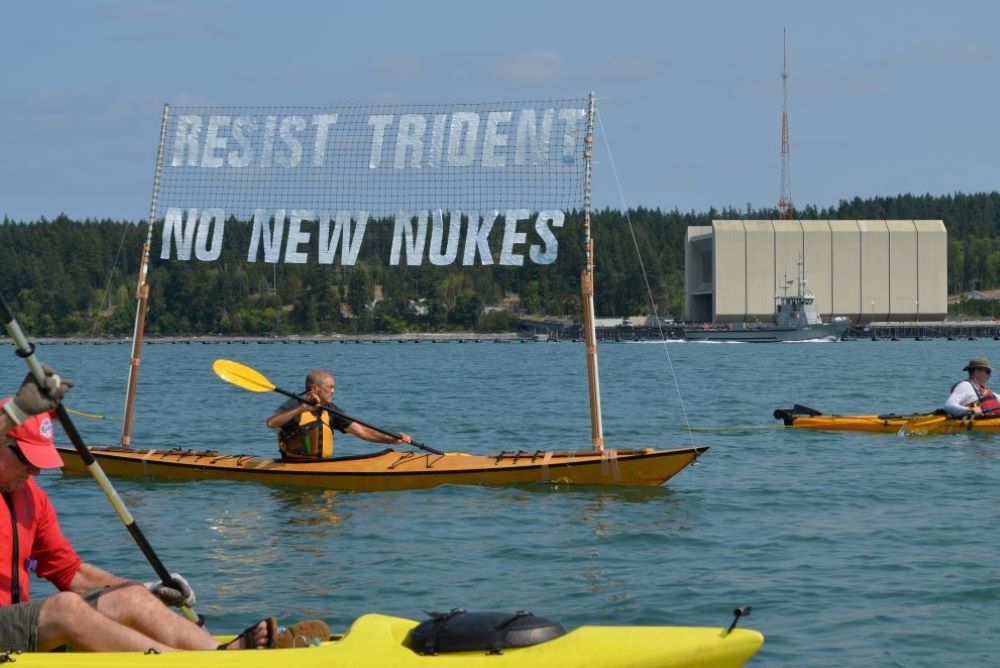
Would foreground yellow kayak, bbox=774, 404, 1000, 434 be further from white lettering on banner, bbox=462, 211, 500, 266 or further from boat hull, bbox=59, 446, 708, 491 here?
white lettering on banner, bbox=462, 211, 500, 266

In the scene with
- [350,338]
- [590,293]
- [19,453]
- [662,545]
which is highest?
[590,293]

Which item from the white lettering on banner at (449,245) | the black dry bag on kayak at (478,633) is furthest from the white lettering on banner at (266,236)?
the black dry bag on kayak at (478,633)

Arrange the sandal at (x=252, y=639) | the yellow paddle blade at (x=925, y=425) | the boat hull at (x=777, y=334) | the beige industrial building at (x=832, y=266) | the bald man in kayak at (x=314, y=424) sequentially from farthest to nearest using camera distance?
1. the beige industrial building at (x=832, y=266)
2. the boat hull at (x=777, y=334)
3. the yellow paddle blade at (x=925, y=425)
4. the bald man in kayak at (x=314, y=424)
5. the sandal at (x=252, y=639)

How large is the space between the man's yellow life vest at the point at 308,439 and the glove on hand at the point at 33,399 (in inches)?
342

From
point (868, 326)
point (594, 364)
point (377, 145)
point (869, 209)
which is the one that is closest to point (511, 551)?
point (594, 364)

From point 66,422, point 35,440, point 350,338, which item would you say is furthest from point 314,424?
point 350,338

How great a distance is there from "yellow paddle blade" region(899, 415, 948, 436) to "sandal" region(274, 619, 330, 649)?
1586 cm

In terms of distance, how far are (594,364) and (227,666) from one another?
8.66 meters

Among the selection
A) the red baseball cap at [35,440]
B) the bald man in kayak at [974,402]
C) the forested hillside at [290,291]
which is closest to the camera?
the red baseball cap at [35,440]

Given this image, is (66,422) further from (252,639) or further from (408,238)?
(408,238)

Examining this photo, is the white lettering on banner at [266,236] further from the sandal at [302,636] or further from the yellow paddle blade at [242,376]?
the sandal at [302,636]

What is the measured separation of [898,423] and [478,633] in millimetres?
16096

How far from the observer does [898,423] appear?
21266mm

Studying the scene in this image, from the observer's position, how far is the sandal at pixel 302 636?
657 cm
